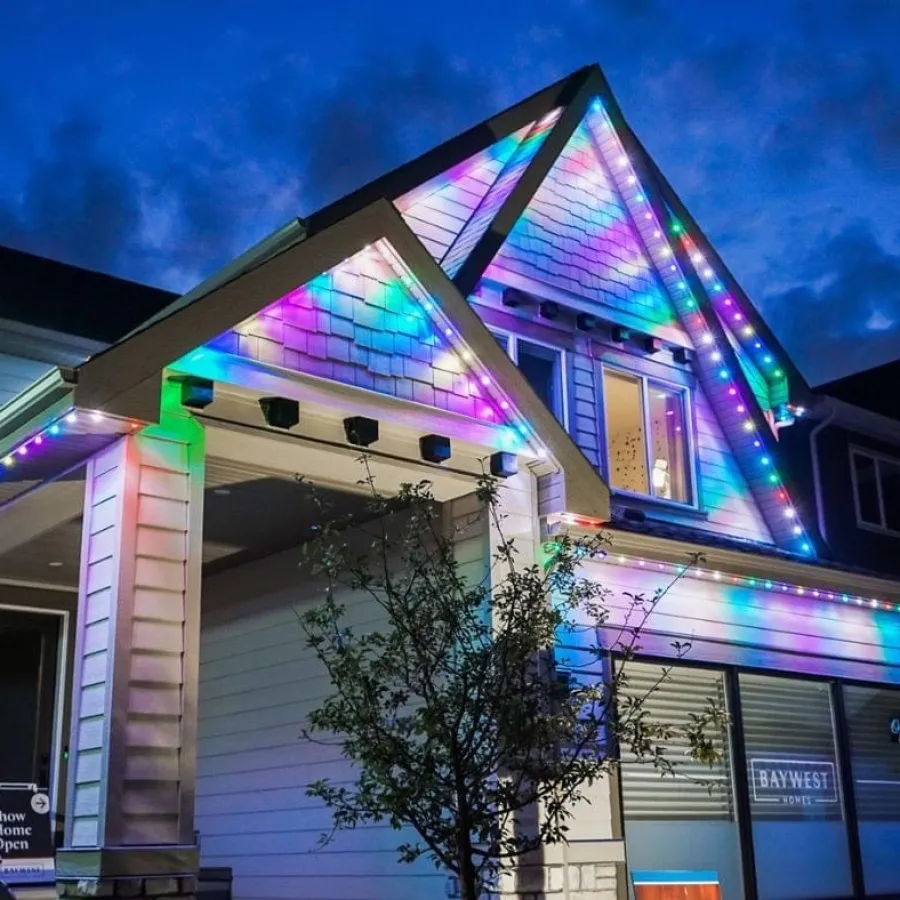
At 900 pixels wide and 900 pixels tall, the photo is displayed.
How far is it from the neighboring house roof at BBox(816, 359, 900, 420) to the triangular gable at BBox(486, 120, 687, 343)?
6686mm

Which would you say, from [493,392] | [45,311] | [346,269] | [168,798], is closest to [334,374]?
[346,269]

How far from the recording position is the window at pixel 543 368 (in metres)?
10.0

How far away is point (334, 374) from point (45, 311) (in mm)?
3910

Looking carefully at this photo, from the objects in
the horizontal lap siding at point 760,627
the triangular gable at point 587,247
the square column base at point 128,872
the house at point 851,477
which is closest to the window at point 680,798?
the horizontal lap siding at point 760,627

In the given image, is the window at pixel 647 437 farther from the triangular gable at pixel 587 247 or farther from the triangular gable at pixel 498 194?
the triangular gable at pixel 498 194

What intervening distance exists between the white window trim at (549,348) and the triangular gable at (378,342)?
221 centimetres

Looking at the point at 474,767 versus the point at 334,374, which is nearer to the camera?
the point at 474,767

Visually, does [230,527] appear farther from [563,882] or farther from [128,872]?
[128,872]

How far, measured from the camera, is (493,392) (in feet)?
25.2

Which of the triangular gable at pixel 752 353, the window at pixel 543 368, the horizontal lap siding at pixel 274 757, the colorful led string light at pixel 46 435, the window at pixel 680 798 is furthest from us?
the triangular gable at pixel 752 353

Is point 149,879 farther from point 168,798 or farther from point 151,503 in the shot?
point 151,503

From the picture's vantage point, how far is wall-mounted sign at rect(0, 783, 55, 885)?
9000 millimetres

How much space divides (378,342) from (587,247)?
426 cm

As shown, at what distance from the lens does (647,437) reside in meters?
10.6
